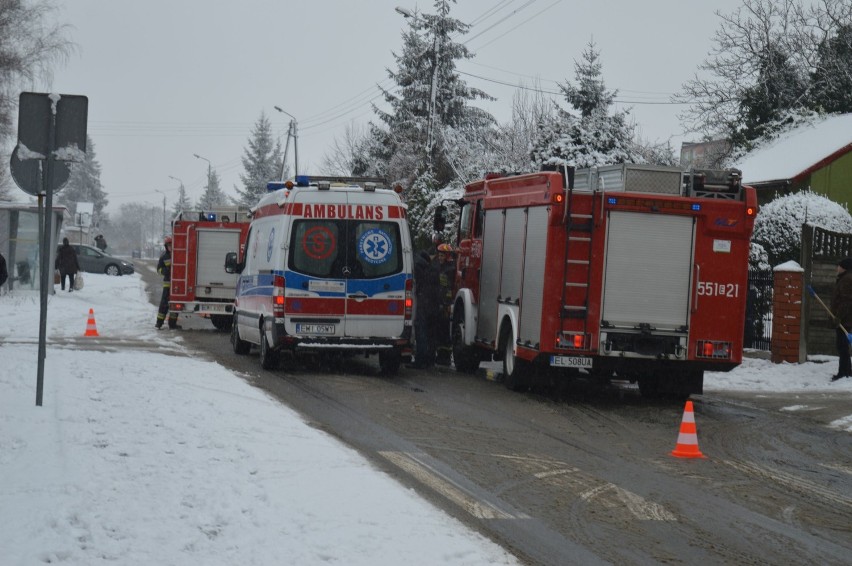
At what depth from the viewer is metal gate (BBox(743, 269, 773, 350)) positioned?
2098cm

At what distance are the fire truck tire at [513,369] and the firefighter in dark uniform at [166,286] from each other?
11678 mm

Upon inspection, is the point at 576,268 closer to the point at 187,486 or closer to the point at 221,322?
the point at 187,486

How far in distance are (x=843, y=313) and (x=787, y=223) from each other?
10935 mm

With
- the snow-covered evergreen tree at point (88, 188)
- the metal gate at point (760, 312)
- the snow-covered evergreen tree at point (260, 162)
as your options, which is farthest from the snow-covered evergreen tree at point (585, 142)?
the snow-covered evergreen tree at point (88, 188)

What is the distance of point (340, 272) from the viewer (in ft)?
53.0

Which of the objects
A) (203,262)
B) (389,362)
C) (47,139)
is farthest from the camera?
(203,262)

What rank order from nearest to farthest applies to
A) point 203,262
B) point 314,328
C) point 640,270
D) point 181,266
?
point 640,270
point 314,328
point 181,266
point 203,262

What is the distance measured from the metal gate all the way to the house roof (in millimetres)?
16223

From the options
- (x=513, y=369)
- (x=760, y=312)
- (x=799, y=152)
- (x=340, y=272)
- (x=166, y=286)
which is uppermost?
(x=799, y=152)

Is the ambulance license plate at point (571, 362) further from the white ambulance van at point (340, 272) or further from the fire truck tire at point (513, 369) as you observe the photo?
the white ambulance van at point (340, 272)

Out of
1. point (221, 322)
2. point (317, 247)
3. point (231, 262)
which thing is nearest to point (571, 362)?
point (317, 247)

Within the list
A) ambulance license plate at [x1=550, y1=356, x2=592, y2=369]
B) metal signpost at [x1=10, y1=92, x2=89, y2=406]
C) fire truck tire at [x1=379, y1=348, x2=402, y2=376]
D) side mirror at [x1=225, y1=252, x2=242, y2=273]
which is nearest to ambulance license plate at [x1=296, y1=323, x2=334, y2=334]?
fire truck tire at [x1=379, y1=348, x2=402, y2=376]

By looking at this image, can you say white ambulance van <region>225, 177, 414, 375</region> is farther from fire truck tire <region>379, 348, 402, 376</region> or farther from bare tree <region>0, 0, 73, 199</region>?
bare tree <region>0, 0, 73, 199</region>

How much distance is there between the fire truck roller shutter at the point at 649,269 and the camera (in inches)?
552
